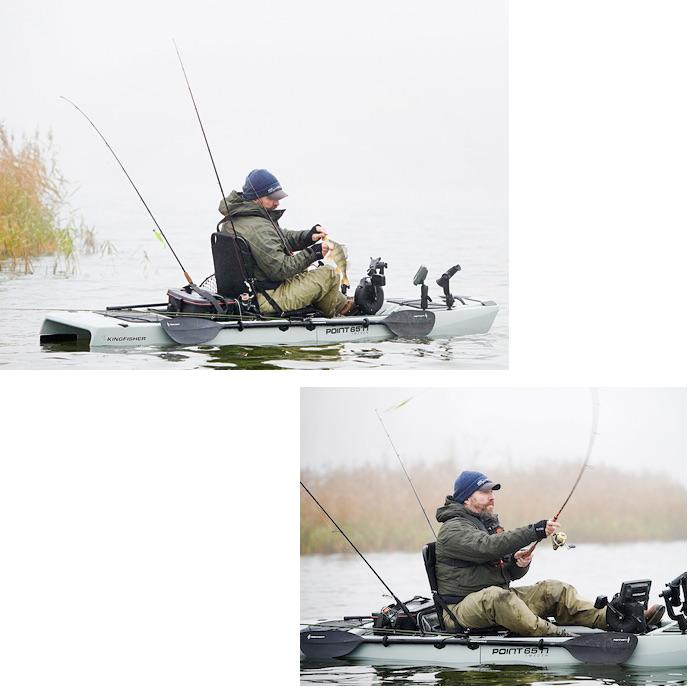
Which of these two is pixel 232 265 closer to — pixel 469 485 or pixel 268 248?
pixel 268 248

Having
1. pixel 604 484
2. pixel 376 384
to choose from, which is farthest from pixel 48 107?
pixel 604 484

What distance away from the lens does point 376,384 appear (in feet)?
25.8

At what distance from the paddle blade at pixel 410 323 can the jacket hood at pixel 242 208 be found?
89cm

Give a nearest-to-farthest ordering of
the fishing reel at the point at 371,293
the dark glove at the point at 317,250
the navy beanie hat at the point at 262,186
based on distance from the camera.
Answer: the dark glove at the point at 317,250 → the navy beanie hat at the point at 262,186 → the fishing reel at the point at 371,293

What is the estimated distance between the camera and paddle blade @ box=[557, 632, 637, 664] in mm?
7230

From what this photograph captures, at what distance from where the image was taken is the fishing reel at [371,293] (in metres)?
9.41

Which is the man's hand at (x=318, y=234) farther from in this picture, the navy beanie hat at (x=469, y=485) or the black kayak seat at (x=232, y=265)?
the navy beanie hat at (x=469, y=485)

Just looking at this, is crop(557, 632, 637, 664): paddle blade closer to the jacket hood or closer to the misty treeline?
the misty treeline

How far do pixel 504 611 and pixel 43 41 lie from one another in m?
5.01

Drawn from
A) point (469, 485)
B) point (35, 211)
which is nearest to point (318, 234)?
point (35, 211)

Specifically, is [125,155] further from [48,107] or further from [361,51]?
[361,51]

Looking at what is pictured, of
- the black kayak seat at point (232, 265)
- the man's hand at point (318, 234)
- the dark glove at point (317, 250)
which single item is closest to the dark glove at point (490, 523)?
the black kayak seat at point (232, 265)

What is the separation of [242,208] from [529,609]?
314 cm

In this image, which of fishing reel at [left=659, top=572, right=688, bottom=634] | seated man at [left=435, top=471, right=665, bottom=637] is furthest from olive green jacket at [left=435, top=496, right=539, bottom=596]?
fishing reel at [left=659, top=572, right=688, bottom=634]
